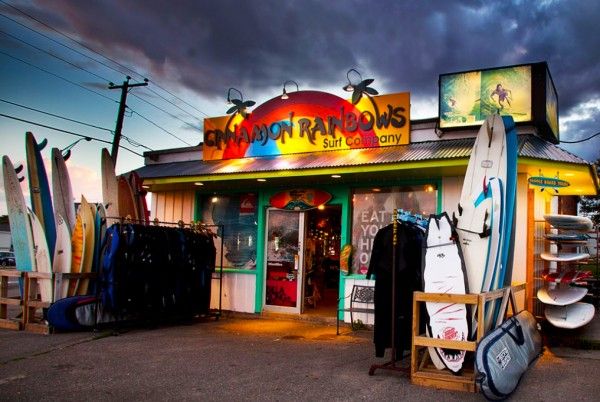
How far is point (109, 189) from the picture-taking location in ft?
34.2

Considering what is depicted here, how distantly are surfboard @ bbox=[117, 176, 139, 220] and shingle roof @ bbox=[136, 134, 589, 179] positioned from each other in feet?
1.78

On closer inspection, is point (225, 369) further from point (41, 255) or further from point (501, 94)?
point (501, 94)

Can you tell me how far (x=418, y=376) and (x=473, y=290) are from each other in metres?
1.16

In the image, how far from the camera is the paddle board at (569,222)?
8.22m

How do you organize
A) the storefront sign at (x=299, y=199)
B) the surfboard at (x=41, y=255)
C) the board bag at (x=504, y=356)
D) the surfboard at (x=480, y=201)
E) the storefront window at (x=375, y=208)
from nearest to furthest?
1. the board bag at (x=504, y=356)
2. the surfboard at (x=480, y=201)
3. the surfboard at (x=41, y=255)
4. the storefront window at (x=375, y=208)
5. the storefront sign at (x=299, y=199)

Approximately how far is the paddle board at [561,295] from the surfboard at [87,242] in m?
7.38

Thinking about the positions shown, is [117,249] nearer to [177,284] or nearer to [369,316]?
[177,284]

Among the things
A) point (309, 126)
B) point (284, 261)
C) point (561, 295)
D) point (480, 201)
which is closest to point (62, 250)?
point (284, 261)

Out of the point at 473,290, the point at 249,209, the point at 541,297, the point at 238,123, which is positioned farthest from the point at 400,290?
the point at 238,123

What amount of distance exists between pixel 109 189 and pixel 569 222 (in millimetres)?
8259

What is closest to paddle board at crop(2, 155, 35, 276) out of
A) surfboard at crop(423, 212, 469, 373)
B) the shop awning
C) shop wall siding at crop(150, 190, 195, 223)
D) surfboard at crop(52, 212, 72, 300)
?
surfboard at crop(52, 212, 72, 300)

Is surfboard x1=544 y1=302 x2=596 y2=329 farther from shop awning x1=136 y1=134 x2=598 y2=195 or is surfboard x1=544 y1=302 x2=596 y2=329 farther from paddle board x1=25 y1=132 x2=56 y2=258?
paddle board x1=25 y1=132 x2=56 y2=258

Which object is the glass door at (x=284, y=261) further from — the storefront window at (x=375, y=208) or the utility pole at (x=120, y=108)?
the utility pole at (x=120, y=108)

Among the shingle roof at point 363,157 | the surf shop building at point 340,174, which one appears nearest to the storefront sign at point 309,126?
the surf shop building at point 340,174
